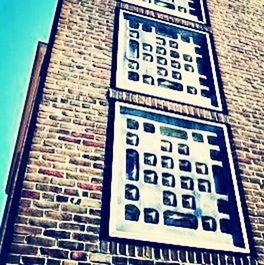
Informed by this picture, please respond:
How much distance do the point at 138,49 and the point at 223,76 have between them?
1.24 meters

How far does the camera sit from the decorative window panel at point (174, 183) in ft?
11.6

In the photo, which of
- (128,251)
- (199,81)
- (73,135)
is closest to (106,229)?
(128,251)

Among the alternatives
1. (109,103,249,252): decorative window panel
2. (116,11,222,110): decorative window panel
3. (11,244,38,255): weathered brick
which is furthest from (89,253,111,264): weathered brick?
(116,11,222,110): decorative window panel

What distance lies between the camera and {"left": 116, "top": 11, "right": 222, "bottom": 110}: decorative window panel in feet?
15.5

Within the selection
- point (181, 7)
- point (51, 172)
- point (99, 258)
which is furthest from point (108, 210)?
point (181, 7)

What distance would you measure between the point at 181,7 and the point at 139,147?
3.21m

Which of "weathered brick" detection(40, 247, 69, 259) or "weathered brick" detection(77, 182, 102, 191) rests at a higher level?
"weathered brick" detection(77, 182, 102, 191)

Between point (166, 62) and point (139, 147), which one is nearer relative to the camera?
point (139, 147)

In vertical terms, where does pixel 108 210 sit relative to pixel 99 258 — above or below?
above

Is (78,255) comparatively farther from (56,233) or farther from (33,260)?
(33,260)

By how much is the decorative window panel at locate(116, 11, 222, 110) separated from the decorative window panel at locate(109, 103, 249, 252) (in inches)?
17.3

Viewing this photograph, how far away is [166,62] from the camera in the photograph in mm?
5086

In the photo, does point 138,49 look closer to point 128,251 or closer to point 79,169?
Answer: point 79,169

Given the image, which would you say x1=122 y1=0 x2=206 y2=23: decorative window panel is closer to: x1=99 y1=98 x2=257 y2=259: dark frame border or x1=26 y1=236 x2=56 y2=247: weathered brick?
x1=99 y1=98 x2=257 y2=259: dark frame border
